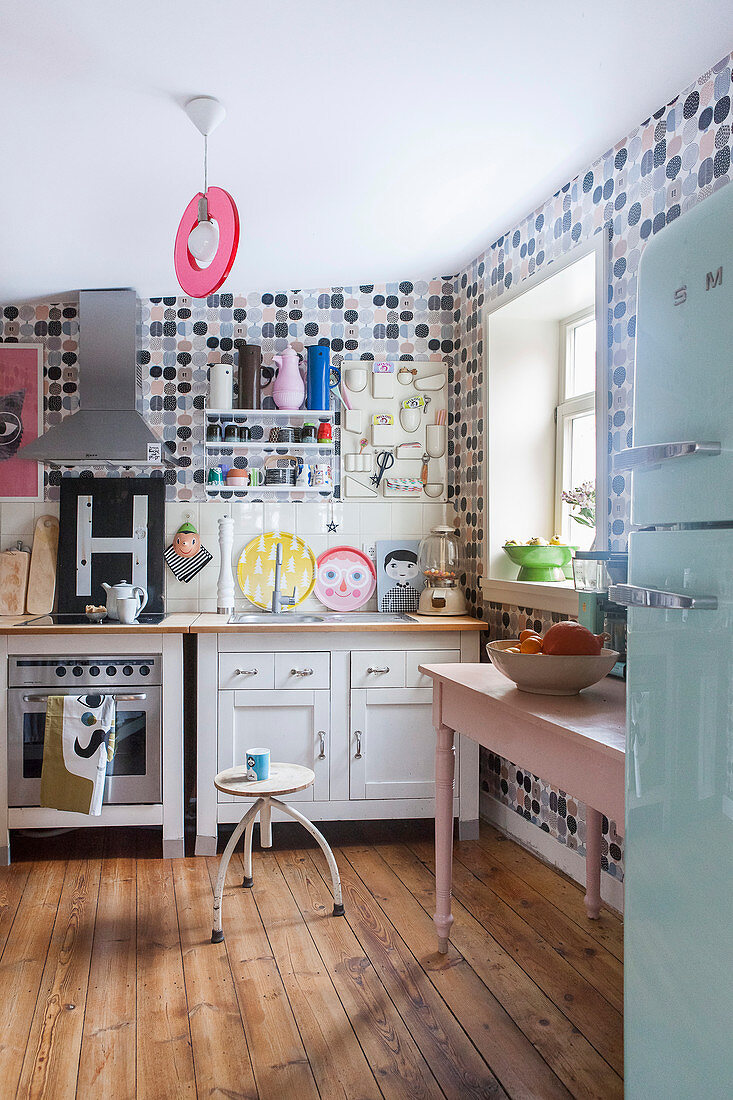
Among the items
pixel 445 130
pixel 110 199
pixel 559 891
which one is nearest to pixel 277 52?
pixel 445 130

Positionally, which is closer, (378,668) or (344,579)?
(378,668)

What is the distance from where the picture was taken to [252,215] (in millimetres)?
3131

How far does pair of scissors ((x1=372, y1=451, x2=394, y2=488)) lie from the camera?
4098mm

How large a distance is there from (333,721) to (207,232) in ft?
6.47

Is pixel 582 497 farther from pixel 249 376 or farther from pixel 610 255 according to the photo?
pixel 249 376

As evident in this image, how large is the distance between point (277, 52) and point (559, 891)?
270cm

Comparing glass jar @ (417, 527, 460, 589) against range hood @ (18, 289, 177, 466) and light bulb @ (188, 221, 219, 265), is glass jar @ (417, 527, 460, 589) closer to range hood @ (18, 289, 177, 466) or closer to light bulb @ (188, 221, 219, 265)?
range hood @ (18, 289, 177, 466)

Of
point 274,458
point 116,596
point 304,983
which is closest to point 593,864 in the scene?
point 304,983

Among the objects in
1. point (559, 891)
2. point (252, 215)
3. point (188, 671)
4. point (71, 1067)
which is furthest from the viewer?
point (188, 671)

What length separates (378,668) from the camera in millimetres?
3447

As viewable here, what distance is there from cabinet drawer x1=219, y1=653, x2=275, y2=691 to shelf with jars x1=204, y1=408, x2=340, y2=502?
958mm

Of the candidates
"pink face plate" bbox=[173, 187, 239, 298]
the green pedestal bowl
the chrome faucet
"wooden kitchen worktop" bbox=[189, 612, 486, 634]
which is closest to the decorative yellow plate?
the chrome faucet

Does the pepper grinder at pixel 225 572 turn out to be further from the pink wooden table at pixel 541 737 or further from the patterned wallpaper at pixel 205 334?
the pink wooden table at pixel 541 737

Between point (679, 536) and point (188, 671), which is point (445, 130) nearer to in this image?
point (679, 536)
